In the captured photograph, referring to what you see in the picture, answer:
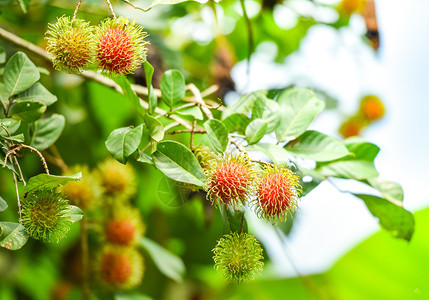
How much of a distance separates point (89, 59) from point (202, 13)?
1.08 metres

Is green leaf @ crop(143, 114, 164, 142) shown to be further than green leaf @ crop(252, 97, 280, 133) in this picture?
No

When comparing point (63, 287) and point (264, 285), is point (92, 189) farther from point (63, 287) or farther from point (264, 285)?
point (264, 285)

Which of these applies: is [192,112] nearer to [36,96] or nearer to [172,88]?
[172,88]

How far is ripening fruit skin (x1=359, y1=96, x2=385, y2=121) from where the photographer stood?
1785 mm

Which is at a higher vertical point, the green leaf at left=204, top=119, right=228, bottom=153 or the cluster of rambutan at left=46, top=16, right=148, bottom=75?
the cluster of rambutan at left=46, top=16, right=148, bottom=75

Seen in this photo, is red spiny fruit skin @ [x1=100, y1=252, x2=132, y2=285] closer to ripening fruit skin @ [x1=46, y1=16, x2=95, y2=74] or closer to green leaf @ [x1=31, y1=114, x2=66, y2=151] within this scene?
green leaf @ [x1=31, y1=114, x2=66, y2=151]

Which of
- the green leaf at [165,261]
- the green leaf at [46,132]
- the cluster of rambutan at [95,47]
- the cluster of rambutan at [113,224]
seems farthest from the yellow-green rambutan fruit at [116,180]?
the cluster of rambutan at [95,47]

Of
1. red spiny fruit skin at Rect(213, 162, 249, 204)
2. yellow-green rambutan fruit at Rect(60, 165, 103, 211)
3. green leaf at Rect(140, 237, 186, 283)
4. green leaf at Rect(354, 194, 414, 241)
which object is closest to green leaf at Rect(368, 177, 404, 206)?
green leaf at Rect(354, 194, 414, 241)

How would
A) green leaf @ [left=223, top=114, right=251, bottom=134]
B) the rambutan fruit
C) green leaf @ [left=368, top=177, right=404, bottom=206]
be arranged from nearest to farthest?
green leaf @ [left=223, top=114, right=251, bottom=134], green leaf @ [left=368, top=177, right=404, bottom=206], the rambutan fruit

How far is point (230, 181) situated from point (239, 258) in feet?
0.40

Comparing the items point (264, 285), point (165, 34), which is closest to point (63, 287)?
point (264, 285)

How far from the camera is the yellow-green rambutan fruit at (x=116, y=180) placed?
1321 millimetres

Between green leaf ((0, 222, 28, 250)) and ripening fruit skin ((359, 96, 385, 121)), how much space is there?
1473 millimetres

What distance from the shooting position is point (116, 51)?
0.68 m
